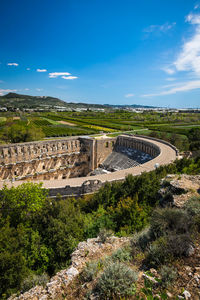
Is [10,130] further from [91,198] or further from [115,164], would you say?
[91,198]

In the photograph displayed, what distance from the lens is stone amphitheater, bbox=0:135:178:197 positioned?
27.4m

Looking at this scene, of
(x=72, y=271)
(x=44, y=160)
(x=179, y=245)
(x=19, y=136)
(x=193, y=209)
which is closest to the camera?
(x=179, y=245)

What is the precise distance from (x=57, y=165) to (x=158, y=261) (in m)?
28.5

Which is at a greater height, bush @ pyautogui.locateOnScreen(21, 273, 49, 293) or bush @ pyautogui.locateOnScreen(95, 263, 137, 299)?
bush @ pyautogui.locateOnScreen(95, 263, 137, 299)

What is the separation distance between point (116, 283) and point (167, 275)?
154 cm

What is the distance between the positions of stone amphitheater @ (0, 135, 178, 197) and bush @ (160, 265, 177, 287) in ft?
53.9

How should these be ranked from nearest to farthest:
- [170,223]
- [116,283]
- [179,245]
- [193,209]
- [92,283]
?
1. [116,283]
2. [92,283]
3. [179,245]
4. [170,223]
5. [193,209]

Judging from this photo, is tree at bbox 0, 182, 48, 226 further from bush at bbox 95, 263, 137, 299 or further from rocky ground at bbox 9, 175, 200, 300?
bush at bbox 95, 263, 137, 299

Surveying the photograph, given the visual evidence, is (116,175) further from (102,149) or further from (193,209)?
(102,149)

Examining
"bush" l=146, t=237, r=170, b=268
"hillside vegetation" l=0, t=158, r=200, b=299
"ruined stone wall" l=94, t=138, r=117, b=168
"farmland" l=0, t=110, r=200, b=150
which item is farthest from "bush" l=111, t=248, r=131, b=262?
"farmland" l=0, t=110, r=200, b=150

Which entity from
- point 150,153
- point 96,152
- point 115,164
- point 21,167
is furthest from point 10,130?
point 150,153

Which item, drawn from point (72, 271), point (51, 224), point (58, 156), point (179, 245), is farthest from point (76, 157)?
point (179, 245)

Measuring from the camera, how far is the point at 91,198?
16078 mm

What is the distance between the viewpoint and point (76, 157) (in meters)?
34.7
